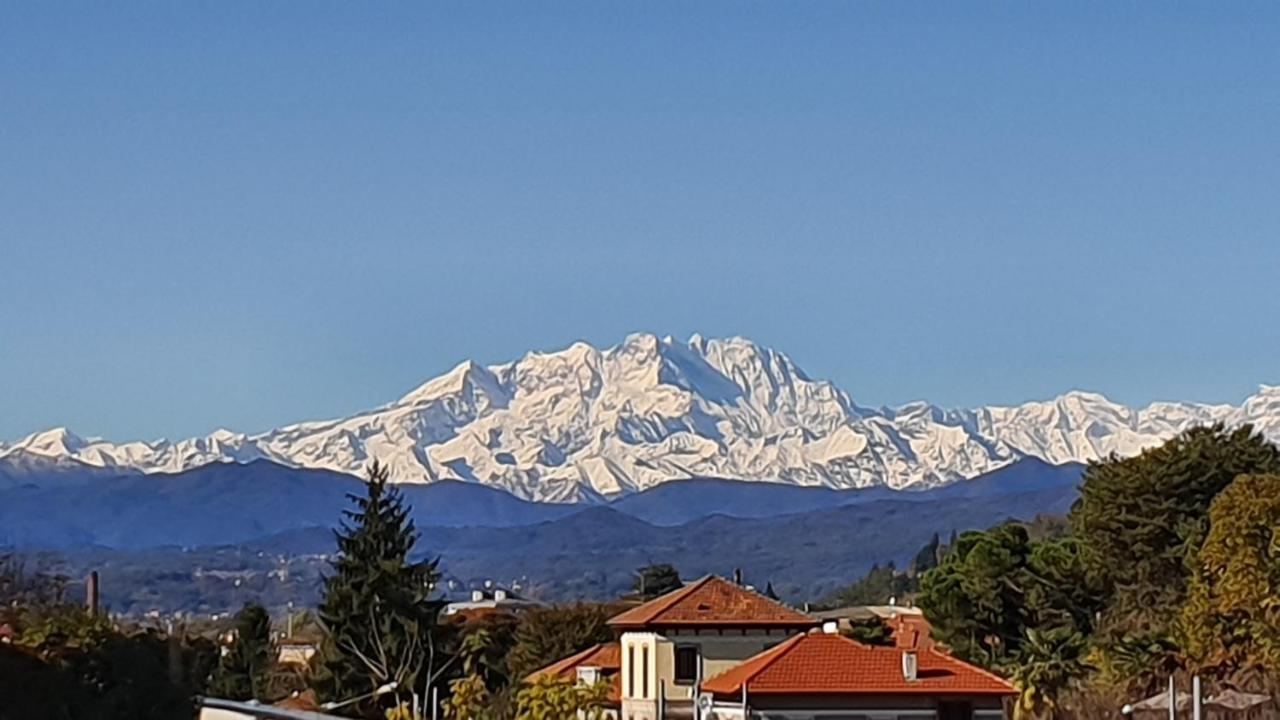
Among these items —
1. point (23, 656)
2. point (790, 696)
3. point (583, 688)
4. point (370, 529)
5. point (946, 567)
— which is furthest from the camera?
point (946, 567)

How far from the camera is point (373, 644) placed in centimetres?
6488

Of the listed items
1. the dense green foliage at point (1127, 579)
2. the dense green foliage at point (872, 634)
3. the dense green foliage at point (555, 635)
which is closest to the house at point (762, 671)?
the dense green foliage at point (1127, 579)

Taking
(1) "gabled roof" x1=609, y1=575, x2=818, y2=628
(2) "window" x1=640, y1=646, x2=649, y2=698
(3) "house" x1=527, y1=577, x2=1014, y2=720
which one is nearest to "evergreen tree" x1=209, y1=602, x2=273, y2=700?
(3) "house" x1=527, y1=577, x2=1014, y2=720

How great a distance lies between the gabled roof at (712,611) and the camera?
209ft

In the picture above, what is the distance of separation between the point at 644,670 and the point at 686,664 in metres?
1.12

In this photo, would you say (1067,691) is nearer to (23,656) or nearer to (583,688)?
(583,688)

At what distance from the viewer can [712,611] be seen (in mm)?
64375

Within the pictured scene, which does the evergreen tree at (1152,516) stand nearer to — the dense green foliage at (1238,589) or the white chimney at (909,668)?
the dense green foliage at (1238,589)

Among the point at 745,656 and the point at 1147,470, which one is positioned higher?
the point at 1147,470

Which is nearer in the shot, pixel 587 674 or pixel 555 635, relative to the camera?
pixel 587 674

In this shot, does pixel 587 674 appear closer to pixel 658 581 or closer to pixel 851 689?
pixel 851 689

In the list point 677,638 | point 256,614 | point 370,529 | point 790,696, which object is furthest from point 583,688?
point 256,614

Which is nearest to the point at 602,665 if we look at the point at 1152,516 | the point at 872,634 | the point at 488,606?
the point at 1152,516

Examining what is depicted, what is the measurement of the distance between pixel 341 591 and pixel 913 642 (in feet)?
50.8
